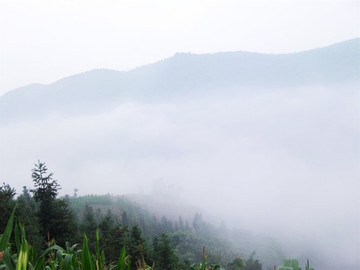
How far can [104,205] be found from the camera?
132875 mm

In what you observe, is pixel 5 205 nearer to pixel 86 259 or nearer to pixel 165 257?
pixel 165 257

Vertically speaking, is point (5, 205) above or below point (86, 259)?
below

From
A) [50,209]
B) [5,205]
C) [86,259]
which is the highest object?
[86,259]

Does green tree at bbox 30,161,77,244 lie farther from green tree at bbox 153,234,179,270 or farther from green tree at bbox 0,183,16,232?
green tree at bbox 153,234,179,270

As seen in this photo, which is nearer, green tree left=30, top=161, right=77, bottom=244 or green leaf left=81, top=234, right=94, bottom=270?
green leaf left=81, top=234, right=94, bottom=270

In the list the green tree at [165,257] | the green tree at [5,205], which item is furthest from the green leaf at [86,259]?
the green tree at [165,257]

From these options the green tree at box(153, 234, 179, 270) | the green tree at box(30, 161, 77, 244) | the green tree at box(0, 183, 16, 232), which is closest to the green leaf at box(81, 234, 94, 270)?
the green tree at box(0, 183, 16, 232)

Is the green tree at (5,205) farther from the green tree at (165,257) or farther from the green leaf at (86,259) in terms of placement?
the green leaf at (86,259)

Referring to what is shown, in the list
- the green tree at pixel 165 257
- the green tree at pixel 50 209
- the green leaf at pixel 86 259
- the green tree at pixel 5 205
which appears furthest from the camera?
the green tree at pixel 165 257

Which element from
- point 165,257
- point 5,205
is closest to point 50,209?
point 5,205

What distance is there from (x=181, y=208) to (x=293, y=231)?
57.6 metres

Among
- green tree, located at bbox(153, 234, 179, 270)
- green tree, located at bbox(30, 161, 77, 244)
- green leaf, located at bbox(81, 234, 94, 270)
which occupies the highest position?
green leaf, located at bbox(81, 234, 94, 270)

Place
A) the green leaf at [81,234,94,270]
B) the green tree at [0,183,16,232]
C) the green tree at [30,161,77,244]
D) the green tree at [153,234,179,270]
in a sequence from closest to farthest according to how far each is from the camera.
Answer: the green leaf at [81,234,94,270] < the green tree at [0,183,16,232] < the green tree at [30,161,77,244] < the green tree at [153,234,179,270]

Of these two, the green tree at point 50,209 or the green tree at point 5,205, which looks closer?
the green tree at point 5,205
